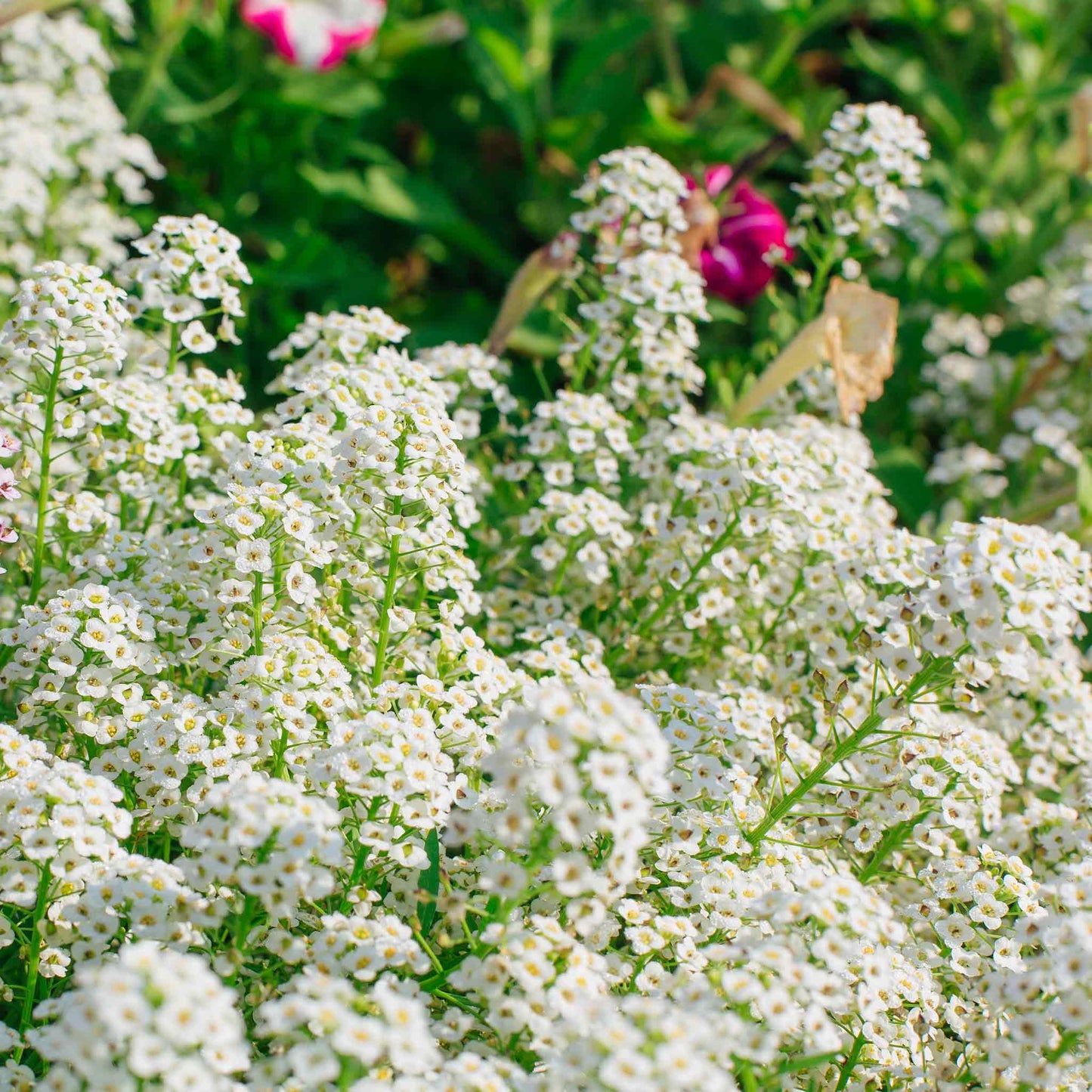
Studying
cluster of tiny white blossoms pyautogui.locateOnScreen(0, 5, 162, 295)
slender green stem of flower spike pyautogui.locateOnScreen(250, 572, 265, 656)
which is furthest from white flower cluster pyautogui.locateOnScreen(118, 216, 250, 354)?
cluster of tiny white blossoms pyautogui.locateOnScreen(0, 5, 162, 295)

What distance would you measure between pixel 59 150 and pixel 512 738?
2454 millimetres

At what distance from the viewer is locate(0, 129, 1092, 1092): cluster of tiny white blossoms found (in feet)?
4.87

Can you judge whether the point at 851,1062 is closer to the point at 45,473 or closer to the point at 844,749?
the point at 844,749

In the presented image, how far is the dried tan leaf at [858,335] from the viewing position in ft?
8.93

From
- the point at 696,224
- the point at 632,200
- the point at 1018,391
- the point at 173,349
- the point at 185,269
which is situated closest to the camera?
the point at 185,269

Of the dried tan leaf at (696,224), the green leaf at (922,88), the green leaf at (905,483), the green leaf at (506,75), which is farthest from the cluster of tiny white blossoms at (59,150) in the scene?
the green leaf at (922,88)

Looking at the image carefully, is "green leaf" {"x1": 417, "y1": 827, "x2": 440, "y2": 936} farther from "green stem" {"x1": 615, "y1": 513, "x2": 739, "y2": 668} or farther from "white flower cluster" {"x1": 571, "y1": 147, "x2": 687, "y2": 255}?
"white flower cluster" {"x1": 571, "y1": 147, "x2": 687, "y2": 255}

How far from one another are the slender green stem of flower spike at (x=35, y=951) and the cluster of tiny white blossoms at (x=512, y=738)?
0.05 ft

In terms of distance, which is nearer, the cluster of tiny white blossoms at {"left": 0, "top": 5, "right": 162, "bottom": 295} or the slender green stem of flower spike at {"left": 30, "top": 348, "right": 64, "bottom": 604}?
the slender green stem of flower spike at {"left": 30, "top": 348, "right": 64, "bottom": 604}

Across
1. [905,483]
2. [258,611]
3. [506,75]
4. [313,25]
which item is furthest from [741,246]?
[258,611]

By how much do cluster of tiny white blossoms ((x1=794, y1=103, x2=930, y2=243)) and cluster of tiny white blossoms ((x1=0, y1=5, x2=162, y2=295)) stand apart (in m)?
1.69

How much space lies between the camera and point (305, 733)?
189 centimetres

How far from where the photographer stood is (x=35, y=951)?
5.41 feet

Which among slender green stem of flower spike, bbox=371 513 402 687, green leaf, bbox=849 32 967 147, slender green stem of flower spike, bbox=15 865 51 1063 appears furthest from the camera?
green leaf, bbox=849 32 967 147
